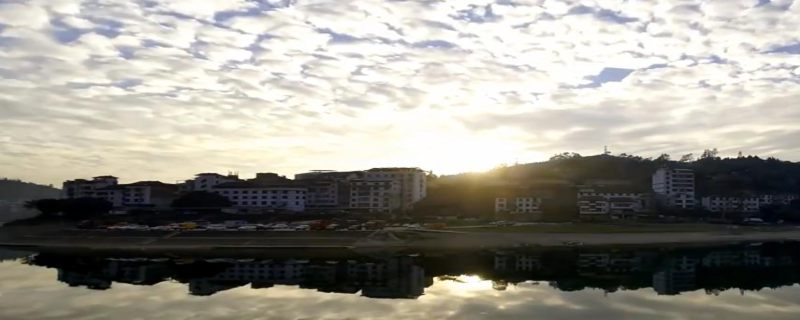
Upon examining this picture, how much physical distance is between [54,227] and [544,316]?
42.2 meters

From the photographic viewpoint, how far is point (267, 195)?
67.4 m

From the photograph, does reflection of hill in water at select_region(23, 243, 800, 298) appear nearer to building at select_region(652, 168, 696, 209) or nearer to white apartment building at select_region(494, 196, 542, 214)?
white apartment building at select_region(494, 196, 542, 214)

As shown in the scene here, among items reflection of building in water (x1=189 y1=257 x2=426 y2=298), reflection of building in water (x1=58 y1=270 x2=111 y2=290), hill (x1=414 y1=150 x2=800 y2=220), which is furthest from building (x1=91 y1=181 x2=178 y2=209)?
reflection of building in water (x1=189 y1=257 x2=426 y2=298)

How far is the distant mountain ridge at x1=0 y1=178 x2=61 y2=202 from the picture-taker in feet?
457

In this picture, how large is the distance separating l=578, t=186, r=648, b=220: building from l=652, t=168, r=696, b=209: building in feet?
23.8

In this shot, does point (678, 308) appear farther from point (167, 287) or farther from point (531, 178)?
point (531, 178)

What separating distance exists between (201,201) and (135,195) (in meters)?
10.9

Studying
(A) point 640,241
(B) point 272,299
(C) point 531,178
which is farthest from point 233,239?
(C) point 531,178

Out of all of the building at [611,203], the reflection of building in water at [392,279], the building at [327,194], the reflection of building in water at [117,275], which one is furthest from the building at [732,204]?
the reflection of building in water at [117,275]

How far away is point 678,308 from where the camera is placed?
19.7 meters

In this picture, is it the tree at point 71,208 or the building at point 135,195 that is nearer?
the tree at point 71,208

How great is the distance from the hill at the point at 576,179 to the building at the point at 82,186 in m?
33.8

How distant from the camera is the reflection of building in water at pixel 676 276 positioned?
78.3 ft

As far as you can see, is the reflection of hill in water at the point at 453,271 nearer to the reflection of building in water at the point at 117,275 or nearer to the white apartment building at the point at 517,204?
the reflection of building in water at the point at 117,275
